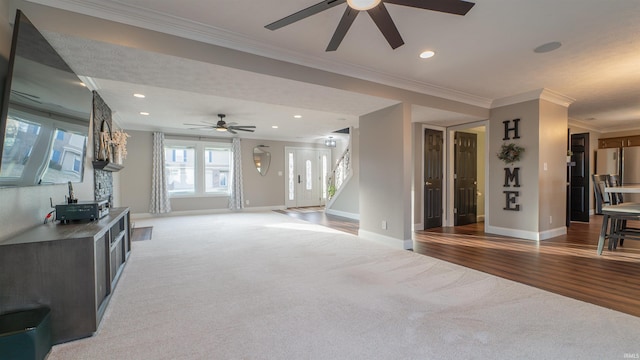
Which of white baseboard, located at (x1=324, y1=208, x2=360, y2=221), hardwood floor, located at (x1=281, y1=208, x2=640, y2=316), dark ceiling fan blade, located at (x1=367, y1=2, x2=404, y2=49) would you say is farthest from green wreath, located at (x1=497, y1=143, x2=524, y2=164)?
dark ceiling fan blade, located at (x1=367, y1=2, x2=404, y2=49)

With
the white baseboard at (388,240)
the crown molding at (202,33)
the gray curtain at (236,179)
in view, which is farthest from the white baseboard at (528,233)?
the gray curtain at (236,179)

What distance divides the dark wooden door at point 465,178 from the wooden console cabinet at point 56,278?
6.22 m

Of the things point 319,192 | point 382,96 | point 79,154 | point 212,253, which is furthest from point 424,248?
point 319,192

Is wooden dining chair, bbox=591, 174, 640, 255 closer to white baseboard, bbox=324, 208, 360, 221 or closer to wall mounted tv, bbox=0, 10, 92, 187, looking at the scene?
white baseboard, bbox=324, 208, 360, 221

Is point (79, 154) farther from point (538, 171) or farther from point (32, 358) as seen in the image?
point (538, 171)

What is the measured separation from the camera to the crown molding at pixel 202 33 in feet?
7.58

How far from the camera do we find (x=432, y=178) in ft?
19.4

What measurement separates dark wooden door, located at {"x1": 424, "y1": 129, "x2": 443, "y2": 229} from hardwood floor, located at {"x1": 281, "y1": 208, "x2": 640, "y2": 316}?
0.39 metres

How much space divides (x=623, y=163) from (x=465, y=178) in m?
5.28

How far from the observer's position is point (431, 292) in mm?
2633

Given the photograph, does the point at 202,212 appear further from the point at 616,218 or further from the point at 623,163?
the point at 623,163

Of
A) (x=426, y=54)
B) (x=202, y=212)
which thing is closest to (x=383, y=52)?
(x=426, y=54)

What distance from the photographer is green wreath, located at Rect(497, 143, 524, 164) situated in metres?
4.86

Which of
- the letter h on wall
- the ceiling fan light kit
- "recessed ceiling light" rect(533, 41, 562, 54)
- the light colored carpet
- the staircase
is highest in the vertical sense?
"recessed ceiling light" rect(533, 41, 562, 54)
